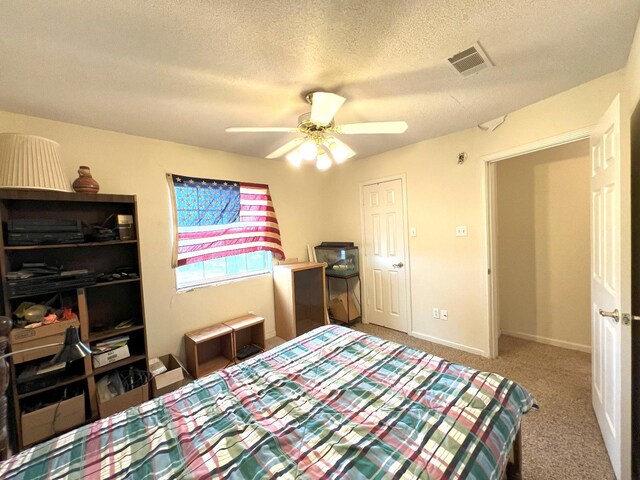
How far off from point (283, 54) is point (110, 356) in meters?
2.46

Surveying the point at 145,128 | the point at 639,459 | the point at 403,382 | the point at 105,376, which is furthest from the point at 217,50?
the point at 639,459

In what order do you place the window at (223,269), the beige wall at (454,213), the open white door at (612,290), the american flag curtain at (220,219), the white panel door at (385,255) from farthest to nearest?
the white panel door at (385,255)
the window at (223,269)
the american flag curtain at (220,219)
the beige wall at (454,213)
the open white door at (612,290)

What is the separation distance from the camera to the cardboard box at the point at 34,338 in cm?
163

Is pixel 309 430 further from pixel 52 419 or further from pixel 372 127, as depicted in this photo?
pixel 52 419

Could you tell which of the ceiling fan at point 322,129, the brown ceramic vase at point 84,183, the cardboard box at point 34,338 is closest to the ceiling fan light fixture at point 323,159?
the ceiling fan at point 322,129

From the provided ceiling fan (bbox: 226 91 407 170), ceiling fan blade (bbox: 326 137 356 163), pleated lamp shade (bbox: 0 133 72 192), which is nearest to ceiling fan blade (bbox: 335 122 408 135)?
ceiling fan (bbox: 226 91 407 170)

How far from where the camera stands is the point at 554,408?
1.91m

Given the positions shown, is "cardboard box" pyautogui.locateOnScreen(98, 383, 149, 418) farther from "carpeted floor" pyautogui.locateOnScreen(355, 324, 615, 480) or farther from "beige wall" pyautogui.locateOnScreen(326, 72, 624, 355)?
"beige wall" pyautogui.locateOnScreen(326, 72, 624, 355)

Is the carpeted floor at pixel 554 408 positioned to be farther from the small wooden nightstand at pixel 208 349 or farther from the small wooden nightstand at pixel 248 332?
the small wooden nightstand at pixel 208 349

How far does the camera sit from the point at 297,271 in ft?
10.9

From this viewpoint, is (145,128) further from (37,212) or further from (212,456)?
(212,456)

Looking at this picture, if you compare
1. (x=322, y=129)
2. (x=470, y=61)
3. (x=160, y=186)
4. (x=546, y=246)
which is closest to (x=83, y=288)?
(x=160, y=186)

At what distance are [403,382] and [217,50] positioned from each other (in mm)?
2016

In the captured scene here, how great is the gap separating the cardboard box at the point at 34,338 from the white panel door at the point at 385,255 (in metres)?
3.10
